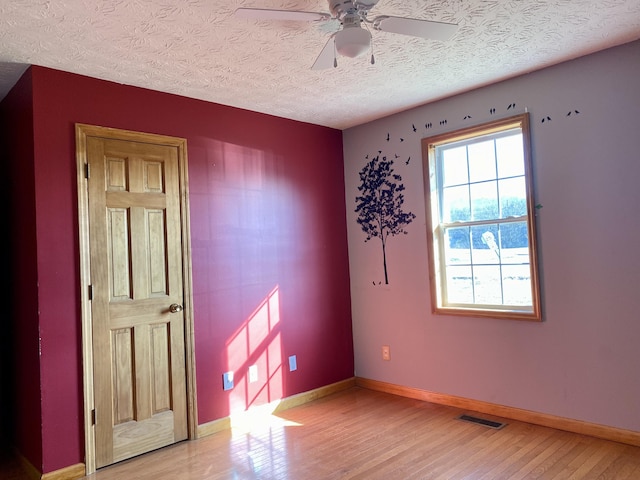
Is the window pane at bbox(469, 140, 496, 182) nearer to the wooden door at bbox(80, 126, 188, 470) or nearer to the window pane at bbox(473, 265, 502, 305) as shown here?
the window pane at bbox(473, 265, 502, 305)

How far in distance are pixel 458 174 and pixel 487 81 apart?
2.37 feet

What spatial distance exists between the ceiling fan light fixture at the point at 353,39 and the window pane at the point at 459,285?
222cm

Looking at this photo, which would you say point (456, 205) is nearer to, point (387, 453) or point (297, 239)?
point (297, 239)

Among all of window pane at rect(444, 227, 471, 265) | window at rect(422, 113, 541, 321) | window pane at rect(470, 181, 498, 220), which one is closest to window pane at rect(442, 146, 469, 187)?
window at rect(422, 113, 541, 321)

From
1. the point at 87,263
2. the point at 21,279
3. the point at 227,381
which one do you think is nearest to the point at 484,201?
the point at 227,381

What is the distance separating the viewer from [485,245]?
3561mm

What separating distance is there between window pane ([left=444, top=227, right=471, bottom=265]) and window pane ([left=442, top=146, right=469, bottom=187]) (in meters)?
0.39

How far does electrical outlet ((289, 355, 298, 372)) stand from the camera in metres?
3.95

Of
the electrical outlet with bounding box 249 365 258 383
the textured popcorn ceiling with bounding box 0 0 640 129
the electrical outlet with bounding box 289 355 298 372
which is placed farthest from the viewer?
the electrical outlet with bounding box 289 355 298 372

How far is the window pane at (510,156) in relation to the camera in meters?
3.36

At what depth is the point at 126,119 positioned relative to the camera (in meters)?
3.09

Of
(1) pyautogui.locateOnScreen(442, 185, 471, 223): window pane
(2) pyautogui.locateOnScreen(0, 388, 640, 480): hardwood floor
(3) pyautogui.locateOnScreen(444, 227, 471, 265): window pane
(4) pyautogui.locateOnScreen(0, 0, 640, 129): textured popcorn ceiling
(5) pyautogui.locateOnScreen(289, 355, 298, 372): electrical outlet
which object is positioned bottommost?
(2) pyautogui.locateOnScreen(0, 388, 640, 480): hardwood floor

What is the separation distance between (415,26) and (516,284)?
208 centimetres

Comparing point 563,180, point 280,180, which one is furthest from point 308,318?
point 563,180
